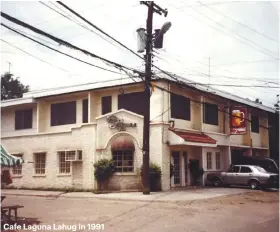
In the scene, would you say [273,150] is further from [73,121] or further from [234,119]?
[73,121]

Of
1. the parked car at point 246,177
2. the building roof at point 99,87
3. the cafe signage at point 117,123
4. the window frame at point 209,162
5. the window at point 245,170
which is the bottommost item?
the parked car at point 246,177

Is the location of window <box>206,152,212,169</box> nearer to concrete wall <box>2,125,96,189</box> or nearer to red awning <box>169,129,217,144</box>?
red awning <box>169,129,217,144</box>

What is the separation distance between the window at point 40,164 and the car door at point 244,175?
1087 cm

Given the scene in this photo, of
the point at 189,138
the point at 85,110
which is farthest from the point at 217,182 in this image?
the point at 85,110

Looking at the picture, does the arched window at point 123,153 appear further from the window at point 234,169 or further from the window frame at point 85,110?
the window at point 234,169

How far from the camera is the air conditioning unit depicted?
65.1 feet

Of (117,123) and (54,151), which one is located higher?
(117,123)

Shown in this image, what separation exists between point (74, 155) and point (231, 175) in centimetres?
868

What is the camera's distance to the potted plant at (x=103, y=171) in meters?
18.8

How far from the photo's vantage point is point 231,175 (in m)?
20.7

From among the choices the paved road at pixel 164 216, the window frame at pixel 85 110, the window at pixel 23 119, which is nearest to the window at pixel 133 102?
the window frame at pixel 85 110

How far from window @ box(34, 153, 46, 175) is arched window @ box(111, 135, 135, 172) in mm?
4824

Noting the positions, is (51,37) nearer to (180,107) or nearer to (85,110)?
(180,107)

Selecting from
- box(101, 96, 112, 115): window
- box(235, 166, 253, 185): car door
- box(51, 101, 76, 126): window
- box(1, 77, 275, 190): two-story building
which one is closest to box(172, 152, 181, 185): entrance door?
box(1, 77, 275, 190): two-story building
